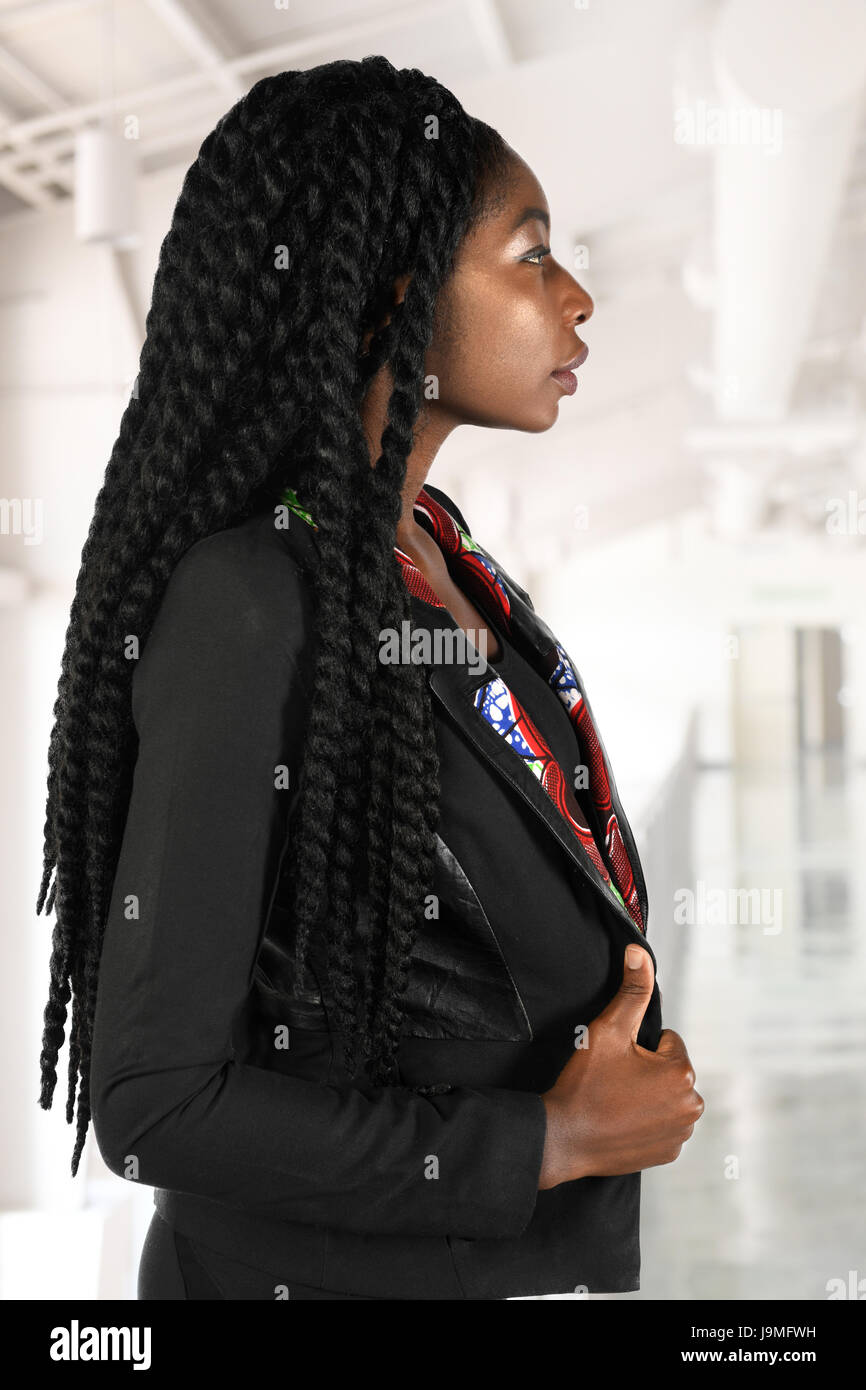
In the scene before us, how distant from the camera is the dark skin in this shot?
1.05 meters

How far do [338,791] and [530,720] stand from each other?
23 cm

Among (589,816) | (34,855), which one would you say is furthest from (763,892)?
(589,816)

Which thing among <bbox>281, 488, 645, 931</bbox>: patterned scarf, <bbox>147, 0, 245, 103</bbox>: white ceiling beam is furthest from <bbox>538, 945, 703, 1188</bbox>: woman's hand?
<bbox>147, 0, 245, 103</bbox>: white ceiling beam

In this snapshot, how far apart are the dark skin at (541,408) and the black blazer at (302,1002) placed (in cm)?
4

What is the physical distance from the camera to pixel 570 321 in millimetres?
1197

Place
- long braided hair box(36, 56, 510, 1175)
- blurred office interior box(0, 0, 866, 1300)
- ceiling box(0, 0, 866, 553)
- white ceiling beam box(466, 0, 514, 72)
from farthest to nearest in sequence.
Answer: white ceiling beam box(466, 0, 514, 72) < blurred office interior box(0, 0, 866, 1300) < ceiling box(0, 0, 866, 553) < long braided hair box(36, 56, 510, 1175)

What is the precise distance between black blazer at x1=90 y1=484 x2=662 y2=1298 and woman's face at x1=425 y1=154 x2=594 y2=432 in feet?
0.73

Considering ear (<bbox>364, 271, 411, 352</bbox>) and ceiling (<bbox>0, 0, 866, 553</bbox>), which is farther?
ceiling (<bbox>0, 0, 866, 553</bbox>)

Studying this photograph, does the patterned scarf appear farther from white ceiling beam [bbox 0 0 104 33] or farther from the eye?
white ceiling beam [bbox 0 0 104 33]

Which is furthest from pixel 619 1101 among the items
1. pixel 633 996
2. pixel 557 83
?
pixel 557 83

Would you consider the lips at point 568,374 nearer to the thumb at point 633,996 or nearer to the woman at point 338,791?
the woman at point 338,791

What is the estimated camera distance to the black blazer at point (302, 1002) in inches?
36.1

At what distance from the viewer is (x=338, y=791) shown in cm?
104
